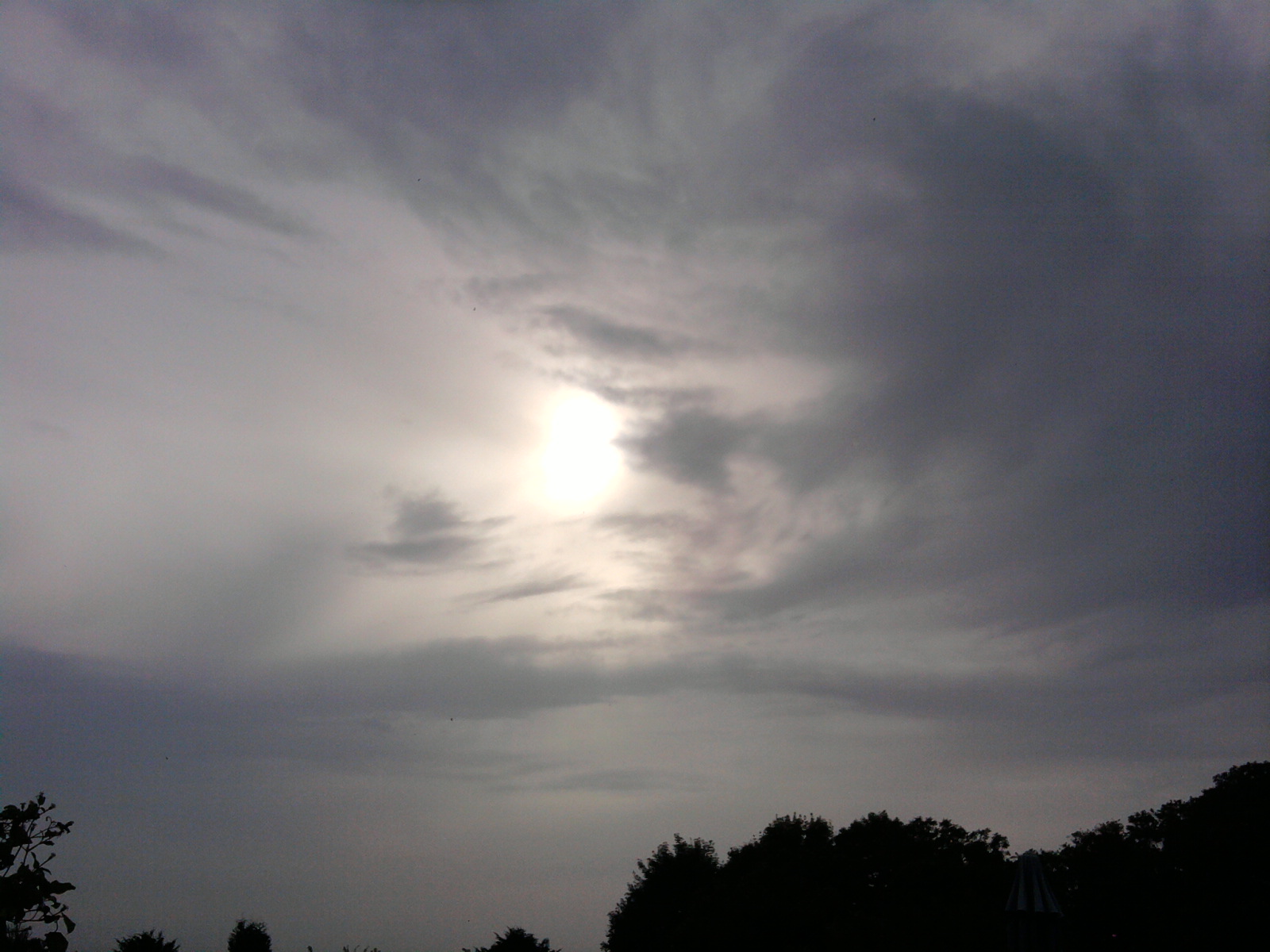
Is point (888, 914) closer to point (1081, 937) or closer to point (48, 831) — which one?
point (1081, 937)

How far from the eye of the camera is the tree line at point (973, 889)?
37312 mm

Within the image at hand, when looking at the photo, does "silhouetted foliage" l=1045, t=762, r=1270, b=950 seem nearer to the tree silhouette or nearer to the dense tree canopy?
the dense tree canopy

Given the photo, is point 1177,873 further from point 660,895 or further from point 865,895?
point 660,895

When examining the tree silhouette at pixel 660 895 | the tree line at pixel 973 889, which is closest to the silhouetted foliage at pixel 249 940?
the tree line at pixel 973 889

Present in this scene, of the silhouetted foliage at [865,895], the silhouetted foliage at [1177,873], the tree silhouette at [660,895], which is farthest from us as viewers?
Result: the tree silhouette at [660,895]

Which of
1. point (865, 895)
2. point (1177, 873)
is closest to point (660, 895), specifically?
point (865, 895)

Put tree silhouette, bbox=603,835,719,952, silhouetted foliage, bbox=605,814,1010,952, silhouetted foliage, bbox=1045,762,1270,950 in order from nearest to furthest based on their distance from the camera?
silhouetted foliage, bbox=1045,762,1270,950, silhouetted foliage, bbox=605,814,1010,952, tree silhouette, bbox=603,835,719,952

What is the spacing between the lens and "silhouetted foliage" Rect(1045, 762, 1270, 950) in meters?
35.5

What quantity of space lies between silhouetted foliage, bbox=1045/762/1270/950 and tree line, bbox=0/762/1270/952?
0.07 metres

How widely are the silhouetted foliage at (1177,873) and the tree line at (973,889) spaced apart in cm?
7

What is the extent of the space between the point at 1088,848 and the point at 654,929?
4072 centimetres

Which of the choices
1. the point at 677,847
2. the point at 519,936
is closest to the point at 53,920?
the point at 519,936

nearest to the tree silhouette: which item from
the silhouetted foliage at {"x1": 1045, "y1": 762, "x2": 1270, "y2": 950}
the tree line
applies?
the tree line

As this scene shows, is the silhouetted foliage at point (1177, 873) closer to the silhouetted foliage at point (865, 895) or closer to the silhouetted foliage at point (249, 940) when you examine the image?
the silhouetted foliage at point (865, 895)
